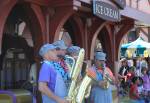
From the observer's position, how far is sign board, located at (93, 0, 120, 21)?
9.14m

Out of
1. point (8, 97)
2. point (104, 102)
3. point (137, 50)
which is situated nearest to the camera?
point (8, 97)

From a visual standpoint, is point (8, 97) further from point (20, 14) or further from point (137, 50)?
point (137, 50)

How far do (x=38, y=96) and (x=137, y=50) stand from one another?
10416mm

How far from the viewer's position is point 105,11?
9.38m

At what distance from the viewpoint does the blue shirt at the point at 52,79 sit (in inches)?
198

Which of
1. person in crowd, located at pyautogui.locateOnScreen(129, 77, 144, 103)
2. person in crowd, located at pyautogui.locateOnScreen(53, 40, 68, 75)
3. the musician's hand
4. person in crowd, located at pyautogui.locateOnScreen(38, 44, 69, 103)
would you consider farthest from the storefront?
person in crowd, located at pyautogui.locateOnScreen(38, 44, 69, 103)

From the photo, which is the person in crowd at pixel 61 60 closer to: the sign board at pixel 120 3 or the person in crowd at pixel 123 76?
the sign board at pixel 120 3

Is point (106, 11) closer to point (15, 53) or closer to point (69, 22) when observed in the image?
point (69, 22)

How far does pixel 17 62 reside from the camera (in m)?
10.3

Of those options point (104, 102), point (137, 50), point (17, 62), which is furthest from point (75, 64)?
point (137, 50)

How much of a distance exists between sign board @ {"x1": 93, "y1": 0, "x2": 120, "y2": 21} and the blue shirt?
4.17m

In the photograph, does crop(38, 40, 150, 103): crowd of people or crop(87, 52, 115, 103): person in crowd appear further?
crop(87, 52, 115, 103): person in crowd

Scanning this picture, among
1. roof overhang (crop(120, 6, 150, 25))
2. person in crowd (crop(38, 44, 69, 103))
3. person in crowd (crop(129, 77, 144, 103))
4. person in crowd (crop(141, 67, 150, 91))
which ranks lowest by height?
person in crowd (crop(129, 77, 144, 103))

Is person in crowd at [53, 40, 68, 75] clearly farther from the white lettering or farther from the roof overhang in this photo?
the roof overhang
